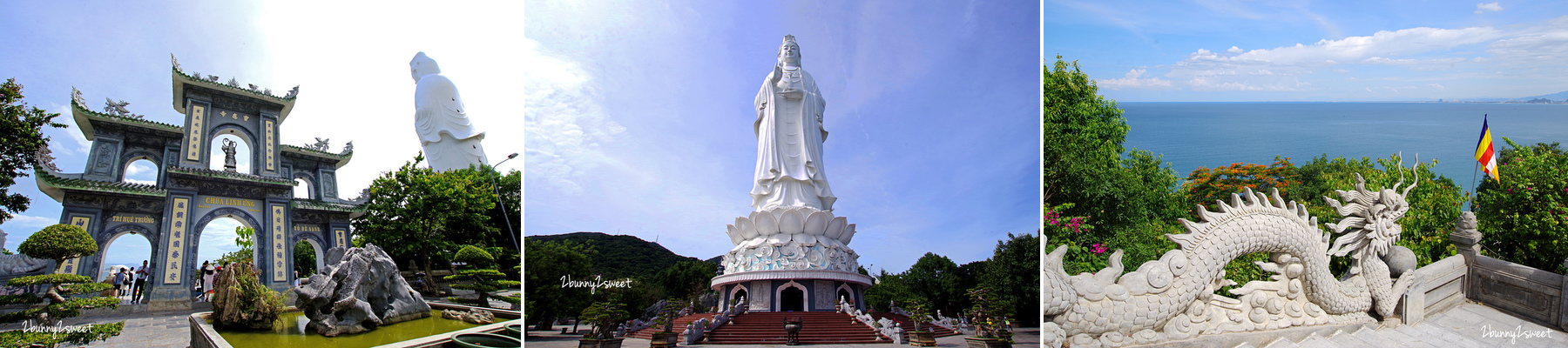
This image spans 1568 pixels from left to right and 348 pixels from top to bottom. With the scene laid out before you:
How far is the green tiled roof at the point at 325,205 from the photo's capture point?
8102mm

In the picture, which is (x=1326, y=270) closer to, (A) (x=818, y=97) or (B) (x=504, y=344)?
(A) (x=818, y=97)

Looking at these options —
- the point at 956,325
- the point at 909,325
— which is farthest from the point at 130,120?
the point at 956,325

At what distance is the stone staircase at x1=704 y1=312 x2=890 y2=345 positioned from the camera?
209 inches

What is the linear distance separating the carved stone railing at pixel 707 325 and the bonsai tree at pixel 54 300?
373 cm

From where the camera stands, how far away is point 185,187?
7305 mm

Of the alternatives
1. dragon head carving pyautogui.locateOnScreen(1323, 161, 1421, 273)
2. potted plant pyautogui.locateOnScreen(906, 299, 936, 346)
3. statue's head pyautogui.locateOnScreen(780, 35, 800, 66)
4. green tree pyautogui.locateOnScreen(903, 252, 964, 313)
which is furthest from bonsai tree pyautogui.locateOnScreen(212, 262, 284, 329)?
dragon head carving pyautogui.locateOnScreen(1323, 161, 1421, 273)

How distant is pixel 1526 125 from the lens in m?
7.40

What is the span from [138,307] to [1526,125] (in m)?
14.6

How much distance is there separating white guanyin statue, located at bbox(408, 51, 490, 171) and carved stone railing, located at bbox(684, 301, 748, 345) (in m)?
4.15

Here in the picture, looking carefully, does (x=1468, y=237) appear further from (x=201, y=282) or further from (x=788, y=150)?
(x=201, y=282)

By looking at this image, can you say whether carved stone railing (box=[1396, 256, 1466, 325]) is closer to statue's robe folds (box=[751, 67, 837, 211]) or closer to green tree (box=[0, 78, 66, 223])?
statue's robe folds (box=[751, 67, 837, 211])

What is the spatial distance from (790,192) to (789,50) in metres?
1.47

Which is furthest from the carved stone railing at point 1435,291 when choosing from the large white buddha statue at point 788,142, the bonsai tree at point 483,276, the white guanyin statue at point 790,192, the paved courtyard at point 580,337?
the bonsai tree at point 483,276

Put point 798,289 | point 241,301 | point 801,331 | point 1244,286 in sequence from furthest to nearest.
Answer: point 798,289 → point 801,331 → point 241,301 → point 1244,286
